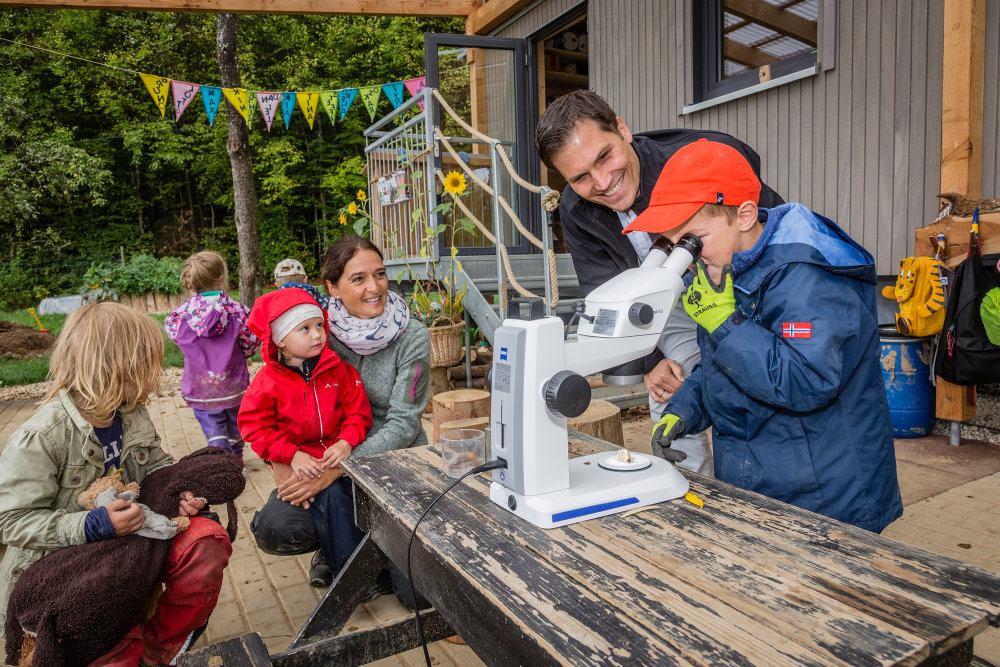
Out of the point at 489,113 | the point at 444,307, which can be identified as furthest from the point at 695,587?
the point at 489,113

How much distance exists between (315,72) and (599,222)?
656 inches

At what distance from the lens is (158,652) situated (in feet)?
5.68

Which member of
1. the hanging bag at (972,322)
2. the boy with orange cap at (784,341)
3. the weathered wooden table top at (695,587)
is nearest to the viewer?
the weathered wooden table top at (695,587)

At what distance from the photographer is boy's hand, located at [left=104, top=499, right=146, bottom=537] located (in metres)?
1.56

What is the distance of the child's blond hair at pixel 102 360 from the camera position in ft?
5.46

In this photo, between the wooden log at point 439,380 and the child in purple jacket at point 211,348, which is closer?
the child in purple jacket at point 211,348

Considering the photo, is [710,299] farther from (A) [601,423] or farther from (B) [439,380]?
(B) [439,380]

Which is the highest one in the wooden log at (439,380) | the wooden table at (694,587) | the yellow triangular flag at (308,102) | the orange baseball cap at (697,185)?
the yellow triangular flag at (308,102)

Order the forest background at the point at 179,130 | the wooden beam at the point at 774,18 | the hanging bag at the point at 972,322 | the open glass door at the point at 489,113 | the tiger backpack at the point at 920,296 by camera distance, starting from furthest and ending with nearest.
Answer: the forest background at the point at 179,130, the open glass door at the point at 489,113, the wooden beam at the point at 774,18, the tiger backpack at the point at 920,296, the hanging bag at the point at 972,322

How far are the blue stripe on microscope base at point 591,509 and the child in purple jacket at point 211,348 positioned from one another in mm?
2764

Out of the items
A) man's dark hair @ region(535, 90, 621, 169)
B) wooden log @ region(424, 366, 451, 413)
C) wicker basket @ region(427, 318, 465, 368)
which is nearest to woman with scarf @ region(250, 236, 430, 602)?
man's dark hair @ region(535, 90, 621, 169)

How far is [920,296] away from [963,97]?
956 millimetres

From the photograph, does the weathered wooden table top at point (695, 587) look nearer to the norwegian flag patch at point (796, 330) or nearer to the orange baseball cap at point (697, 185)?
the norwegian flag patch at point (796, 330)

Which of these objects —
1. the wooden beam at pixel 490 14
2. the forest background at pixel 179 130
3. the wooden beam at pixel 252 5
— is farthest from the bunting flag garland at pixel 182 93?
the forest background at pixel 179 130
